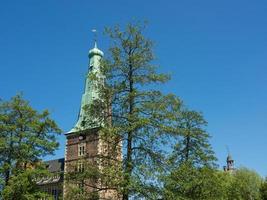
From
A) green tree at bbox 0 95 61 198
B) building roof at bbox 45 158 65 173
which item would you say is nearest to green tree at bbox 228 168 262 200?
green tree at bbox 0 95 61 198

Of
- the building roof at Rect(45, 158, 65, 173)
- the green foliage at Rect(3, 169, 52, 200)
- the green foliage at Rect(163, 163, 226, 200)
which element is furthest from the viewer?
the building roof at Rect(45, 158, 65, 173)

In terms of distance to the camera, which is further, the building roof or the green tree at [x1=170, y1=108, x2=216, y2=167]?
the building roof

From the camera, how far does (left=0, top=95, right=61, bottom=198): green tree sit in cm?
3275

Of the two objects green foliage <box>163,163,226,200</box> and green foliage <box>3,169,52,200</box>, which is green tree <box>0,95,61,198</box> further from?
green foliage <box>163,163,226,200</box>

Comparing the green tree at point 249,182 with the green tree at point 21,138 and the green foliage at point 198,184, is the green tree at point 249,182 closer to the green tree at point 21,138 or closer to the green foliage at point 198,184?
the green foliage at point 198,184

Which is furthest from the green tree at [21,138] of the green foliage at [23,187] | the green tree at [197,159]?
the green tree at [197,159]

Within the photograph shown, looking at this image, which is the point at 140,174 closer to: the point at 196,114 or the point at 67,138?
the point at 196,114

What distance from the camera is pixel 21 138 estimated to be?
3362 centimetres

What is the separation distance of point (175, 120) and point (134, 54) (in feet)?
13.6

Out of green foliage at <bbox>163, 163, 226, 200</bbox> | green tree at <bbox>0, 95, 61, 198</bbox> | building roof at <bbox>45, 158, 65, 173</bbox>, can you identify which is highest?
building roof at <bbox>45, 158, 65, 173</bbox>

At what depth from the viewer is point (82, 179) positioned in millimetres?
21234

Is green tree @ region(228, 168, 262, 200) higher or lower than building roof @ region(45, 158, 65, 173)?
lower

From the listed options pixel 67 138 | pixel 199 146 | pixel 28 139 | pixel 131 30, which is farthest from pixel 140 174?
pixel 67 138

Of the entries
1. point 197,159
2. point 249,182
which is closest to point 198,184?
point 197,159
